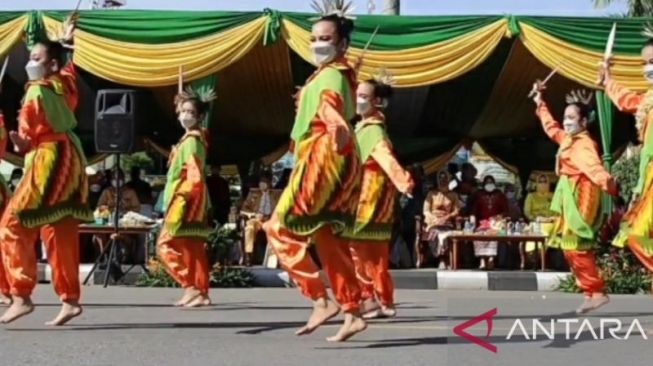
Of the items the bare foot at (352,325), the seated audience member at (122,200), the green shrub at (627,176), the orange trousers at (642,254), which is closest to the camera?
the bare foot at (352,325)

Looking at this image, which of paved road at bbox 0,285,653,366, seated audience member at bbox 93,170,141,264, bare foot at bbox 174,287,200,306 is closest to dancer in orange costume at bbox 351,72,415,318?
paved road at bbox 0,285,653,366

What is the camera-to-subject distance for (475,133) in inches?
810

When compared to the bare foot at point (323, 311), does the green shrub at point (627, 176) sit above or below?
above

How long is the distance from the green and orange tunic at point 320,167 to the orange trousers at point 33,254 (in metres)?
1.64

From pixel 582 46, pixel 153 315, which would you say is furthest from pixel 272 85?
pixel 153 315

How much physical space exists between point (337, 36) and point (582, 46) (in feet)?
23.5

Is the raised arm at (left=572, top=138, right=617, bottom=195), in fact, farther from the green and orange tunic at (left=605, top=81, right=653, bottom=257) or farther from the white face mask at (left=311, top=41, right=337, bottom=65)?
the white face mask at (left=311, top=41, right=337, bottom=65)

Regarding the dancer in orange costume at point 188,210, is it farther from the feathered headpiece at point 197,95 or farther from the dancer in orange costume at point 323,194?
the dancer in orange costume at point 323,194

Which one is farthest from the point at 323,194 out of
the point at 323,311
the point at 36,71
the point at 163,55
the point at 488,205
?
the point at 488,205

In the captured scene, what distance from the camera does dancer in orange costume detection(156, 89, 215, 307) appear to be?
33.0 feet

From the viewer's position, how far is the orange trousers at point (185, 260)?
10352mm

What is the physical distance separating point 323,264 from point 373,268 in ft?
5.77

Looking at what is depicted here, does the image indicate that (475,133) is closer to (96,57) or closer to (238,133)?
(238,133)

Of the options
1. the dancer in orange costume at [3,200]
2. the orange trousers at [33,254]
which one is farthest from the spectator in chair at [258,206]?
the orange trousers at [33,254]
